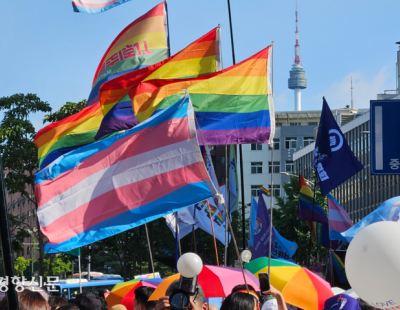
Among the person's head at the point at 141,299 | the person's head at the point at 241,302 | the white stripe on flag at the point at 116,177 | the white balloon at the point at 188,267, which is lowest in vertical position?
the person's head at the point at 141,299

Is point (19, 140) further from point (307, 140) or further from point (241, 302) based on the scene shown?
point (307, 140)

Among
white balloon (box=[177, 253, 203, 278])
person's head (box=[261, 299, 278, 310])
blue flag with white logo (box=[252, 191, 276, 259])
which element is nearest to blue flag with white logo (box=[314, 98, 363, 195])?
blue flag with white logo (box=[252, 191, 276, 259])

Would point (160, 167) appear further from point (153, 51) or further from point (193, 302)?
point (153, 51)

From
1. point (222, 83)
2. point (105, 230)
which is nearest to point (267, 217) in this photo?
point (222, 83)

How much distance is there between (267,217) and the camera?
62.1ft

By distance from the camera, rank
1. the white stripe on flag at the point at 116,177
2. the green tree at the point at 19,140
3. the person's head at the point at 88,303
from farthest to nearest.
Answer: the green tree at the point at 19,140
the white stripe on flag at the point at 116,177
the person's head at the point at 88,303

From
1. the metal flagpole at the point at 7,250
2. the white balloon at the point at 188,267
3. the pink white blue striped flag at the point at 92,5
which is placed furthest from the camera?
the pink white blue striped flag at the point at 92,5

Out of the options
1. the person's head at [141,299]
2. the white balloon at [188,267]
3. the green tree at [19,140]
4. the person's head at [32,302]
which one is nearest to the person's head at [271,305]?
the white balloon at [188,267]

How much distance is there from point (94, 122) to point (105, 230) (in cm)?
766

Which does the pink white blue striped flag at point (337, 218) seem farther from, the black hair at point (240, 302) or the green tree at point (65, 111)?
the black hair at point (240, 302)

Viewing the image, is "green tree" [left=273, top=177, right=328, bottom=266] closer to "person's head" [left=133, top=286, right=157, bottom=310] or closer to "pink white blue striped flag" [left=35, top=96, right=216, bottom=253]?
"pink white blue striped flag" [left=35, top=96, right=216, bottom=253]

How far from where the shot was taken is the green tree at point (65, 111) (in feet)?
93.0

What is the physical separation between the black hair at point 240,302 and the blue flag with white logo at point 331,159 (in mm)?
10008

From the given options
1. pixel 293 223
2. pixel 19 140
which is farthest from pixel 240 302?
pixel 293 223
